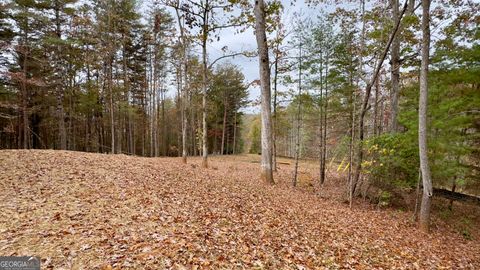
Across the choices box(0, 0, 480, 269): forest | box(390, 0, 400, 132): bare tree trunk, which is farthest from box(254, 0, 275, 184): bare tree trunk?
box(390, 0, 400, 132): bare tree trunk

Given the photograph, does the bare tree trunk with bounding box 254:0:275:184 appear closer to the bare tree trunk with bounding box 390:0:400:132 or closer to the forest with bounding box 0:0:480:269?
the forest with bounding box 0:0:480:269

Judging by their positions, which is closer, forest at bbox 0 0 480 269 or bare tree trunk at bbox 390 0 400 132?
forest at bbox 0 0 480 269

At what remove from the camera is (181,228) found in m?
4.50

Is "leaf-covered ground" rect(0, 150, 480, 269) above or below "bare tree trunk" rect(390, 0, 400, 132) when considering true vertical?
below

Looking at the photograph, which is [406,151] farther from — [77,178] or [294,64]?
[77,178]

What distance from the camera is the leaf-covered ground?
360cm

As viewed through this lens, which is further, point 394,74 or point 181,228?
point 394,74

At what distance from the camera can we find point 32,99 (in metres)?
18.3

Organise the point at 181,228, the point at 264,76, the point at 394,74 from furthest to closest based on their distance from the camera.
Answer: the point at 394,74
the point at 264,76
the point at 181,228

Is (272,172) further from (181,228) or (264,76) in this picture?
(181,228)

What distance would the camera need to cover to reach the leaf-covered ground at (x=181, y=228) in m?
3.60

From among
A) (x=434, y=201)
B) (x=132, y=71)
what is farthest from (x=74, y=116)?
(x=434, y=201)

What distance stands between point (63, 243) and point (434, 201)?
1444 centimetres

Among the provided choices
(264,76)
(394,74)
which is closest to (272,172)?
(264,76)
